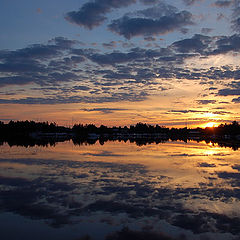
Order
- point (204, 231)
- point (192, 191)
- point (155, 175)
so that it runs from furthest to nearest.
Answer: point (155, 175) < point (192, 191) < point (204, 231)

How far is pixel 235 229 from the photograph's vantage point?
11.8 m

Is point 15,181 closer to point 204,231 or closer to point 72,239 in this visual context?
point 72,239

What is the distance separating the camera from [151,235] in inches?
443

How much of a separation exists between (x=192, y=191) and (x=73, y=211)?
832 cm

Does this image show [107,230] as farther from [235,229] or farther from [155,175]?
[155,175]

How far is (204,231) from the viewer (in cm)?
1170

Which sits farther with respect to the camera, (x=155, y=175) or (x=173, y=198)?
(x=155, y=175)

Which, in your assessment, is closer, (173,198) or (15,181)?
(173,198)

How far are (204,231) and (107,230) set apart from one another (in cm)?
405

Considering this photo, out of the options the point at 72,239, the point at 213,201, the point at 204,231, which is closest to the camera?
the point at 72,239

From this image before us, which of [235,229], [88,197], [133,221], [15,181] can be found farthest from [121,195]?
[15,181]

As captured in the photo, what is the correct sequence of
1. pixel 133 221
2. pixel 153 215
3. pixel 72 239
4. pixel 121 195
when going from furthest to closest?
pixel 121 195, pixel 153 215, pixel 133 221, pixel 72 239

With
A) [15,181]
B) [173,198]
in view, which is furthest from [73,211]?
[15,181]

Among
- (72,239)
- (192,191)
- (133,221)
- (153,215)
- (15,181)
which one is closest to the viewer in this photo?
(72,239)
